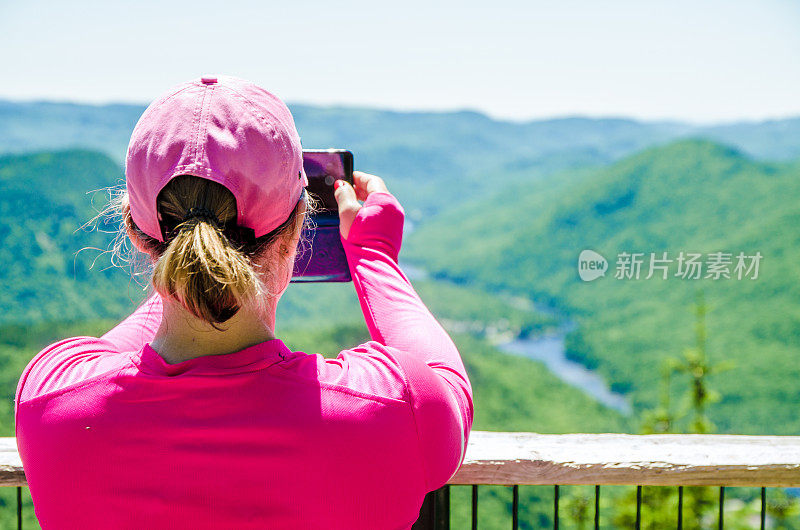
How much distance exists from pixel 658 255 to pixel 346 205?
2166 inches

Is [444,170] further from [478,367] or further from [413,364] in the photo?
[413,364]

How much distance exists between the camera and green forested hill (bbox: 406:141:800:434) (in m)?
38.5

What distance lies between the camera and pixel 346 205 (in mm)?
829

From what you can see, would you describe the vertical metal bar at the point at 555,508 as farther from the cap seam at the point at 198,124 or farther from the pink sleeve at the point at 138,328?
the cap seam at the point at 198,124

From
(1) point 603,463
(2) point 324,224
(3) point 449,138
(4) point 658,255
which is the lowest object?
(4) point 658,255

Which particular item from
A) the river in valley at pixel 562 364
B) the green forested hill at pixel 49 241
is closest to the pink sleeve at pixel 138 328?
the green forested hill at pixel 49 241

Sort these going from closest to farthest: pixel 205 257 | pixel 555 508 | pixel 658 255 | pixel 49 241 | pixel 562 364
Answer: pixel 205 257 → pixel 555 508 → pixel 49 241 → pixel 562 364 → pixel 658 255

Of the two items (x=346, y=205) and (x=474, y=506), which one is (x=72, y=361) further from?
(x=474, y=506)

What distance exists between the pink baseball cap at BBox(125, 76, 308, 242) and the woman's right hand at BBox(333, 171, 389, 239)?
A: 200 mm

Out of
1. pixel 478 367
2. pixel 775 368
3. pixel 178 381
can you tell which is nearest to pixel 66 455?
pixel 178 381

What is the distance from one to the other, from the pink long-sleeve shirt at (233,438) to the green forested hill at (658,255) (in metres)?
37.3

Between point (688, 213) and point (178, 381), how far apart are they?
61785 millimetres

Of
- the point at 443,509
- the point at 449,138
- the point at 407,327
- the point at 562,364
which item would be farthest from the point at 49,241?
the point at 449,138

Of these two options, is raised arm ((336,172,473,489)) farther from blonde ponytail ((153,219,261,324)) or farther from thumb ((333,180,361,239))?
blonde ponytail ((153,219,261,324))
